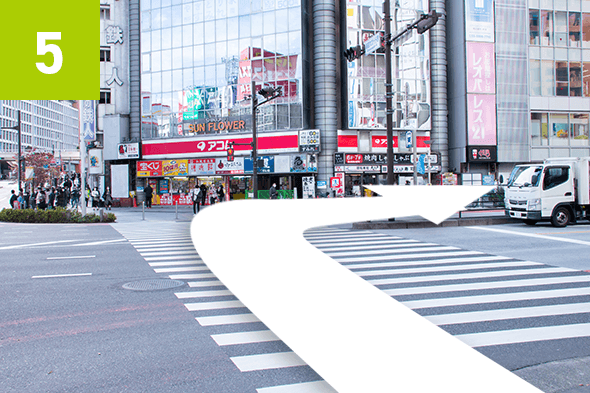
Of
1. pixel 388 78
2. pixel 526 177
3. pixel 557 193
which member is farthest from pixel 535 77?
pixel 388 78

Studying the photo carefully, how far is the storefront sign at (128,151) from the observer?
127 feet

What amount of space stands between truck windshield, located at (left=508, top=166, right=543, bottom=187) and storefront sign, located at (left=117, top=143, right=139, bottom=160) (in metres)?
29.7

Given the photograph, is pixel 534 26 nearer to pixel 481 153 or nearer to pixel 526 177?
pixel 481 153

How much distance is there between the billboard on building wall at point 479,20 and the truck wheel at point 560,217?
23037 mm

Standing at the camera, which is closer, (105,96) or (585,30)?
(585,30)

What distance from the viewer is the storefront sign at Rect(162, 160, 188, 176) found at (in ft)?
123

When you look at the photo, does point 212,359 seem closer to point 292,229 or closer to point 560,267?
point 560,267

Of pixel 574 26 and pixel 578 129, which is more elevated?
pixel 574 26

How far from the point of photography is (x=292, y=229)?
1456cm

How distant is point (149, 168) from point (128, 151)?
2.41m

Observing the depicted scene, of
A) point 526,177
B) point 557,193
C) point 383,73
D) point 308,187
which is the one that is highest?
point 383,73

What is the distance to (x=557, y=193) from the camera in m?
17.4

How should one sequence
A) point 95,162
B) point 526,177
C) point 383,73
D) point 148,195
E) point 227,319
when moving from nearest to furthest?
point 227,319
point 526,177
point 383,73
point 148,195
point 95,162

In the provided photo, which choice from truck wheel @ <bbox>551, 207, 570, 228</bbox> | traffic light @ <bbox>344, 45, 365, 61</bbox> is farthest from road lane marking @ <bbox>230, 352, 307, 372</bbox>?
truck wheel @ <bbox>551, 207, 570, 228</bbox>
